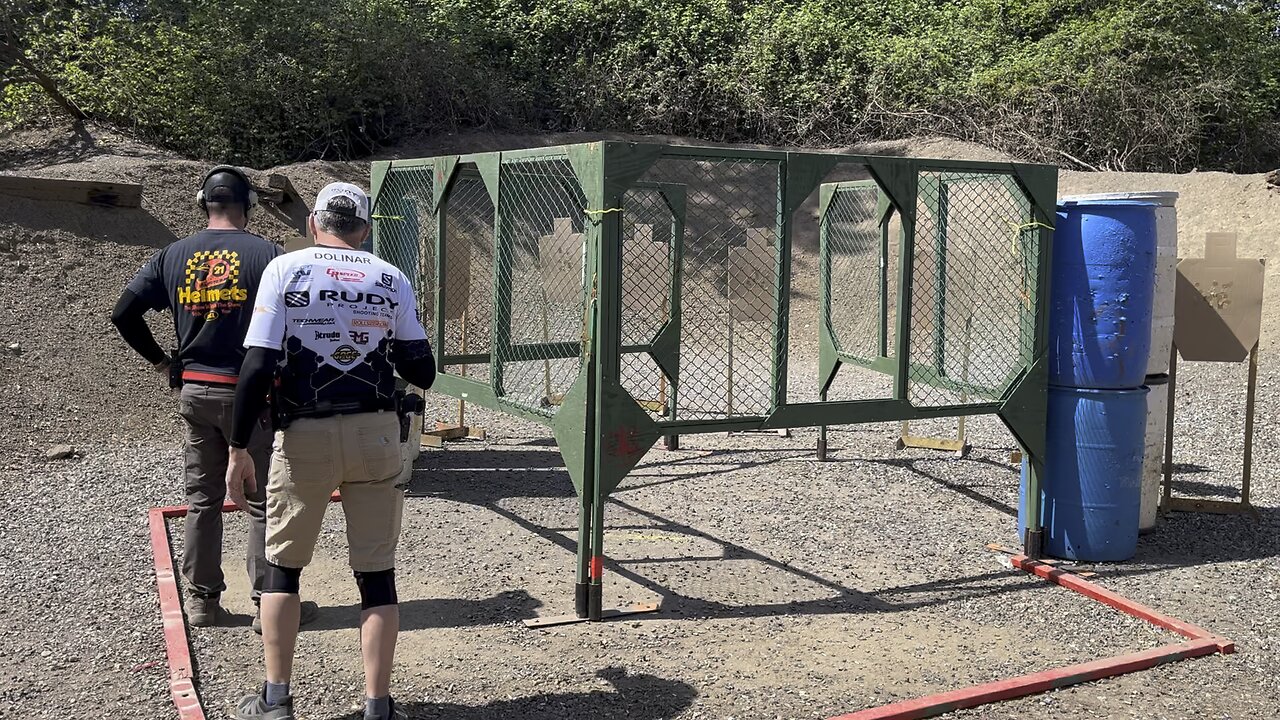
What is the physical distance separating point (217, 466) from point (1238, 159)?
2109 centimetres

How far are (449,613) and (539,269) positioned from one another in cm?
445

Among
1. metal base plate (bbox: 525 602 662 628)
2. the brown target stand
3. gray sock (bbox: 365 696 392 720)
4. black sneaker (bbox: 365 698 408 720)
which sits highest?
the brown target stand

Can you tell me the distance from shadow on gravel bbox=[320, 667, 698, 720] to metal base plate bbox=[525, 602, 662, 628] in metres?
0.69

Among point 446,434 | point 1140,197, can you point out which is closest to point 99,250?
point 446,434

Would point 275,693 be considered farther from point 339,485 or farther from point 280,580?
point 339,485

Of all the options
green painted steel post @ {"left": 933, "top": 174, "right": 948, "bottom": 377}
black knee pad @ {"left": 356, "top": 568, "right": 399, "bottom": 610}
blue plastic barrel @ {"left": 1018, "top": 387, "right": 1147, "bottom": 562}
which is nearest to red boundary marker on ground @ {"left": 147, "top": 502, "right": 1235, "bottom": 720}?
blue plastic barrel @ {"left": 1018, "top": 387, "right": 1147, "bottom": 562}

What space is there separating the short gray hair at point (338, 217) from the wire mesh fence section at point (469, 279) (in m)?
2.41

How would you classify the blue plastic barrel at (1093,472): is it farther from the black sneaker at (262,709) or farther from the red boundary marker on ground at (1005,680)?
the black sneaker at (262,709)

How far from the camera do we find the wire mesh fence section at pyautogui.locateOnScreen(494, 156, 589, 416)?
17.8 ft

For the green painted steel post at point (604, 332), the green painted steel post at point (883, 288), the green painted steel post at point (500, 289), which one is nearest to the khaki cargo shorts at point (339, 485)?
the green painted steel post at point (604, 332)

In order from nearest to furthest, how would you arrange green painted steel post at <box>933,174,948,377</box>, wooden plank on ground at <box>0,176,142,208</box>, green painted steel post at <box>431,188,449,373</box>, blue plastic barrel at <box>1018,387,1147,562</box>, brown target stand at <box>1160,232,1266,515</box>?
blue plastic barrel at <box>1018,387,1147,562</box> < green painted steel post at <box>431,188,449,373</box> < brown target stand at <box>1160,232,1266,515</box> < green painted steel post at <box>933,174,948,377</box> < wooden plank on ground at <box>0,176,142,208</box>

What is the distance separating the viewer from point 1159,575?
554 cm

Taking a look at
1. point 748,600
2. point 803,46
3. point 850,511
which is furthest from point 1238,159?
point 748,600

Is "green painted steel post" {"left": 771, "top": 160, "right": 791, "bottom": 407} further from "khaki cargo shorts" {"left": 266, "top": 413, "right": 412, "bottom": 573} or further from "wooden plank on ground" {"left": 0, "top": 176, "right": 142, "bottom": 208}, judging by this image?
"wooden plank on ground" {"left": 0, "top": 176, "right": 142, "bottom": 208}
